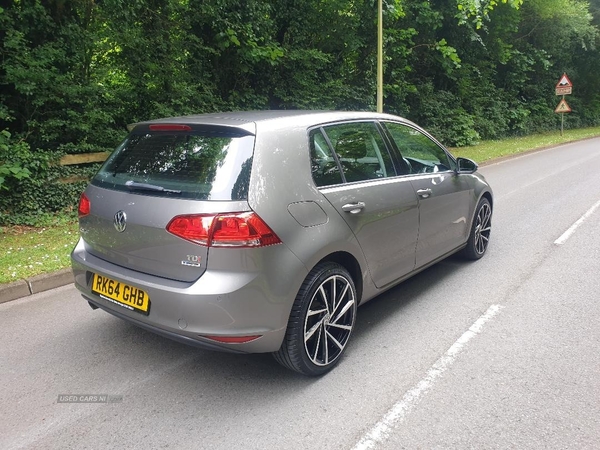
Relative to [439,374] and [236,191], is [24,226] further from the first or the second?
[439,374]

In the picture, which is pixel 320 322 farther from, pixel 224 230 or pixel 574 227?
pixel 574 227

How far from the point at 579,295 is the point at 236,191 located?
3.53 meters

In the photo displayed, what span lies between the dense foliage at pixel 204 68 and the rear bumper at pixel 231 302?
5191 mm

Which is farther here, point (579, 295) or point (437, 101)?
point (437, 101)

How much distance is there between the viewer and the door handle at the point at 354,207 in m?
3.24

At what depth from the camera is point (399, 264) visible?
3873 mm

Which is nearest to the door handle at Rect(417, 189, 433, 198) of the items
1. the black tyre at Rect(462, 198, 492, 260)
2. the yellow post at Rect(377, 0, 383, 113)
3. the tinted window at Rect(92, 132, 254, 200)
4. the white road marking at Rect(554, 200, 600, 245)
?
the black tyre at Rect(462, 198, 492, 260)

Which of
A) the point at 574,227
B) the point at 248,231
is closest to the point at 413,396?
the point at 248,231

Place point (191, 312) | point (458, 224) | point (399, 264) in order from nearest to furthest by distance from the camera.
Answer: point (191, 312) → point (399, 264) → point (458, 224)

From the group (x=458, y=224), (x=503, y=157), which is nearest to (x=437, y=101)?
(x=503, y=157)

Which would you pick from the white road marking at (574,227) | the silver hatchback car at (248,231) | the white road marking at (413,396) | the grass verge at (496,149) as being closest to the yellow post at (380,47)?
the grass verge at (496,149)

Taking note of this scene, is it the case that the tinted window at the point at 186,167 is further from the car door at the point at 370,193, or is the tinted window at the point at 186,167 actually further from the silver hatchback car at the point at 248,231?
the car door at the point at 370,193

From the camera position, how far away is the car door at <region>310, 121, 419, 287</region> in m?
3.26

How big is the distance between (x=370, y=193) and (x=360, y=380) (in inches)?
52.6
